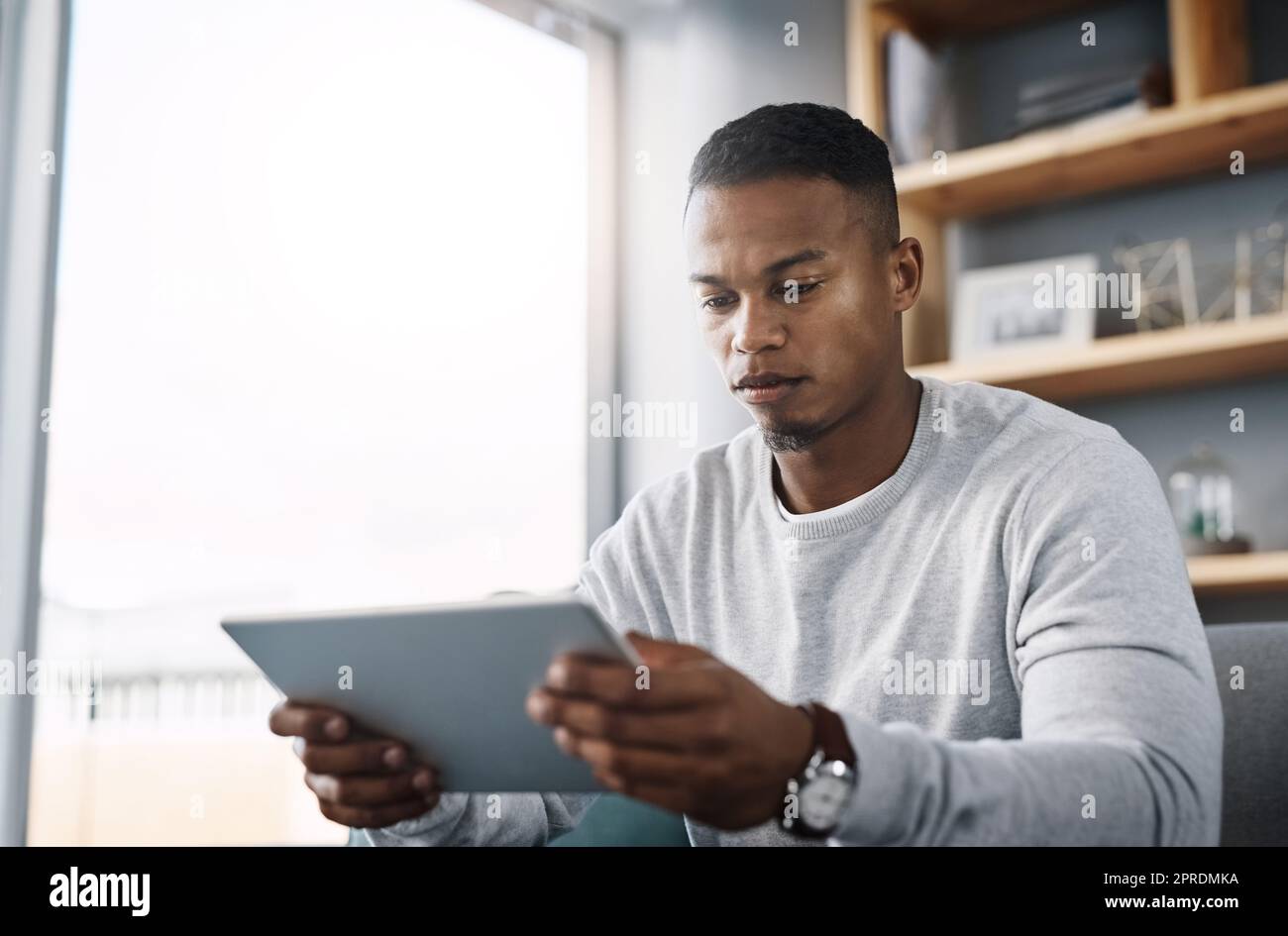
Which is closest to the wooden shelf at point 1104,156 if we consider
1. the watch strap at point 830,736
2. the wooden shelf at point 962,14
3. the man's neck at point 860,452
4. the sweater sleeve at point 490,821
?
the wooden shelf at point 962,14

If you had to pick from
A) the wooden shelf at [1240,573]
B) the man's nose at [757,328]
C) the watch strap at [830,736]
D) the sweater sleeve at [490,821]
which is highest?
the man's nose at [757,328]

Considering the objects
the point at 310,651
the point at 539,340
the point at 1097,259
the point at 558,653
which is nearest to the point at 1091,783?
the point at 558,653

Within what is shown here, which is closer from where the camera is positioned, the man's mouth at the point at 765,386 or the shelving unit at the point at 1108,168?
the man's mouth at the point at 765,386

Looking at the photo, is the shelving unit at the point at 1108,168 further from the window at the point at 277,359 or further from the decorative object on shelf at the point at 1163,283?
the window at the point at 277,359

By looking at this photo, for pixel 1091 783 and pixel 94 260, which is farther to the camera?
pixel 94 260

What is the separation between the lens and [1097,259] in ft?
6.70

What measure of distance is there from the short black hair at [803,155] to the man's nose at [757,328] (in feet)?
0.35

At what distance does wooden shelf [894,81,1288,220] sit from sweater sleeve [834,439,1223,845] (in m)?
1.21

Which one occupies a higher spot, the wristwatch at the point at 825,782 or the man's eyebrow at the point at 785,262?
the man's eyebrow at the point at 785,262

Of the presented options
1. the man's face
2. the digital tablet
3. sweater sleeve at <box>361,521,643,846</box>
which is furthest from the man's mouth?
the digital tablet

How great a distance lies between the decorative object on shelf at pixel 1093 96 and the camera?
1916mm

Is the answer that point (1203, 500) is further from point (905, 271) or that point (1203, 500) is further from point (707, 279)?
point (707, 279)

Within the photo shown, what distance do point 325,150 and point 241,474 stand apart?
573mm

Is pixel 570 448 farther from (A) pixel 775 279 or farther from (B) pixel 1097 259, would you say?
(A) pixel 775 279
